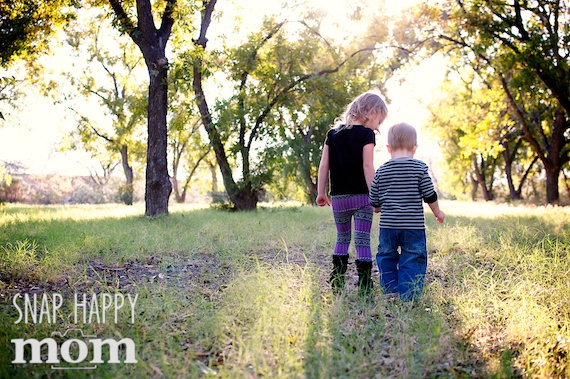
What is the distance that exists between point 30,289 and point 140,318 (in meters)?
1.78

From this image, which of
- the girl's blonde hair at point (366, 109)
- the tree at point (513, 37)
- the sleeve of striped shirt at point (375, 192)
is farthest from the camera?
the tree at point (513, 37)

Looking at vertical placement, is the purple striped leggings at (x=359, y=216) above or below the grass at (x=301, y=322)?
above

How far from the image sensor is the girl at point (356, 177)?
4.35 metres

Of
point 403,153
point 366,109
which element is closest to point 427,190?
point 403,153

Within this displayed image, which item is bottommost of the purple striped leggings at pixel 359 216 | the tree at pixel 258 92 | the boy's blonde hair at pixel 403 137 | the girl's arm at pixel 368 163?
the purple striped leggings at pixel 359 216

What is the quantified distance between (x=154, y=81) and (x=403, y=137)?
27.4ft

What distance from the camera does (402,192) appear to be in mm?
4227

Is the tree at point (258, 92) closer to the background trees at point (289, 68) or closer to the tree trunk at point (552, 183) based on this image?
the background trees at point (289, 68)

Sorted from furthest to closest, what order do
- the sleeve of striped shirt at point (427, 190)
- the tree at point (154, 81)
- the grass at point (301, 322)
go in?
the tree at point (154, 81), the sleeve of striped shirt at point (427, 190), the grass at point (301, 322)

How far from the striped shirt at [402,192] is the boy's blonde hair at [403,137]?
0.15 m

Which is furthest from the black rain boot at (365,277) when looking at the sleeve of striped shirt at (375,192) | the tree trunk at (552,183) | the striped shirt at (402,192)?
the tree trunk at (552,183)

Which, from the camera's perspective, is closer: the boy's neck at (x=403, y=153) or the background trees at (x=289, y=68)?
the boy's neck at (x=403, y=153)

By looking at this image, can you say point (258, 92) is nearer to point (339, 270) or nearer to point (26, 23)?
point (26, 23)

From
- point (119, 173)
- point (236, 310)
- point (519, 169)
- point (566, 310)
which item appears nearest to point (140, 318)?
point (236, 310)
